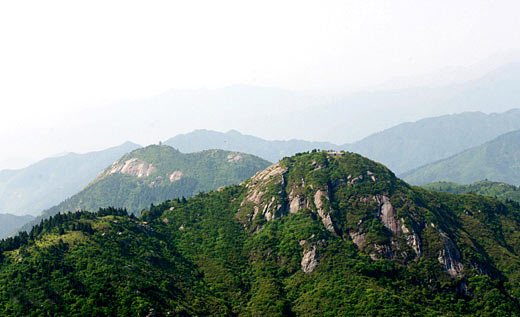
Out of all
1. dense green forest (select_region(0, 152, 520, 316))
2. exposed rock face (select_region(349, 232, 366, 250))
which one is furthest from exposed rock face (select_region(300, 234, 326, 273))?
exposed rock face (select_region(349, 232, 366, 250))

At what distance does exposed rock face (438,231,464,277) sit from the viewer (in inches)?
6978

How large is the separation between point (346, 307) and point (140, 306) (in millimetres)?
76231

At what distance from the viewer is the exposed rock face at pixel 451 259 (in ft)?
582

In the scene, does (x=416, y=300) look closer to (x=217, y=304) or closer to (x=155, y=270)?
(x=217, y=304)

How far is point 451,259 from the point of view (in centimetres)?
18062

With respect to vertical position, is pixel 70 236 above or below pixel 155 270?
above

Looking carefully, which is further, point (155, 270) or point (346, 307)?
point (155, 270)

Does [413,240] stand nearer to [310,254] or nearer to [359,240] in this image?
[359,240]

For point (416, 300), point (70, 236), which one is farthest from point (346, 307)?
point (70, 236)

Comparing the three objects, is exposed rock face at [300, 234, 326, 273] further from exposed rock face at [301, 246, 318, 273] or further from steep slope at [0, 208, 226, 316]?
steep slope at [0, 208, 226, 316]

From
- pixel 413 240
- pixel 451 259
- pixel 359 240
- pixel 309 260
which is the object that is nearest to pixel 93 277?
pixel 309 260

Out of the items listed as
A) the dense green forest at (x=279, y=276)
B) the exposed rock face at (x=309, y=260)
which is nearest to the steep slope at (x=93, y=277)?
the dense green forest at (x=279, y=276)

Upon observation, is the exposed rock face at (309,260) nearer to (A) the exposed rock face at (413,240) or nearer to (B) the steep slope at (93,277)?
(B) the steep slope at (93,277)

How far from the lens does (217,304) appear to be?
167 m
